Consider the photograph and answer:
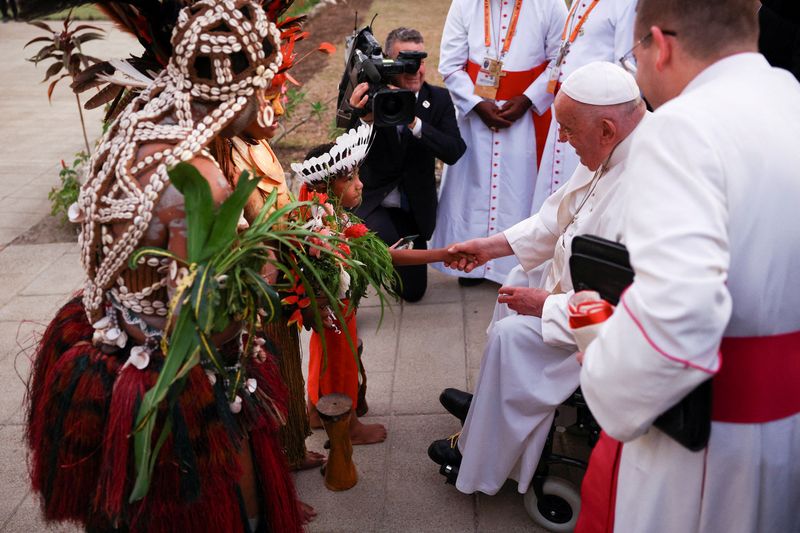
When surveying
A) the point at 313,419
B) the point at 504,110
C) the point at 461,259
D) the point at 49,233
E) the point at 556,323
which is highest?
the point at 504,110

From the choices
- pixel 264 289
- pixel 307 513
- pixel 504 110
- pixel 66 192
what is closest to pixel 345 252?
pixel 264 289

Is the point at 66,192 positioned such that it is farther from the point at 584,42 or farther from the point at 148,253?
the point at 148,253

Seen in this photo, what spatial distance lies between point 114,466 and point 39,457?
387 millimetres

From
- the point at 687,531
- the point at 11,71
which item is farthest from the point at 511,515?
the point at 11,71

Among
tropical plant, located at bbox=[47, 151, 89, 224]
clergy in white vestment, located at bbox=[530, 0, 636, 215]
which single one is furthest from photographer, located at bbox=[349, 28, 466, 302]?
tropical plant, located at bbox=[47, 151, 89, 224]

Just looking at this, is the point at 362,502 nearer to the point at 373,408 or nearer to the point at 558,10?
the point at 373,408

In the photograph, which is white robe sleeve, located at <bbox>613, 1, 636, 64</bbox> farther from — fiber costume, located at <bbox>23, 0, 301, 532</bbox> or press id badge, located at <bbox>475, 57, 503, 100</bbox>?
fiber costume, located at <bbox>23, 0, 301, 532</bbox>

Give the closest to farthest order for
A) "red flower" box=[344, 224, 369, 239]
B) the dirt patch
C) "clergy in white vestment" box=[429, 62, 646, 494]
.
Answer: "clergy in white vestment" box=[429, 62, 646, 494]
"red flower" box=[344, 224, 369, 239]
the dirt patch

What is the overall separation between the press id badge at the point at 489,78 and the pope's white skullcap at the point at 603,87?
2.20 m

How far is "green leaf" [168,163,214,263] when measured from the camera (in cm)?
204

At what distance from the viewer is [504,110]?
5.20 meters

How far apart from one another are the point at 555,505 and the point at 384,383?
4.50ft

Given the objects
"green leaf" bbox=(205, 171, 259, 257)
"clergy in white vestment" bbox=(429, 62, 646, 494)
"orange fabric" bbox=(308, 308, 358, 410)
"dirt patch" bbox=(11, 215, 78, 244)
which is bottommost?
"dirt patch" bbox=(11, 215, 78, 244)

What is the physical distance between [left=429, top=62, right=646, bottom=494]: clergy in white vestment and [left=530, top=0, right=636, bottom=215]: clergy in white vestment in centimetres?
177
